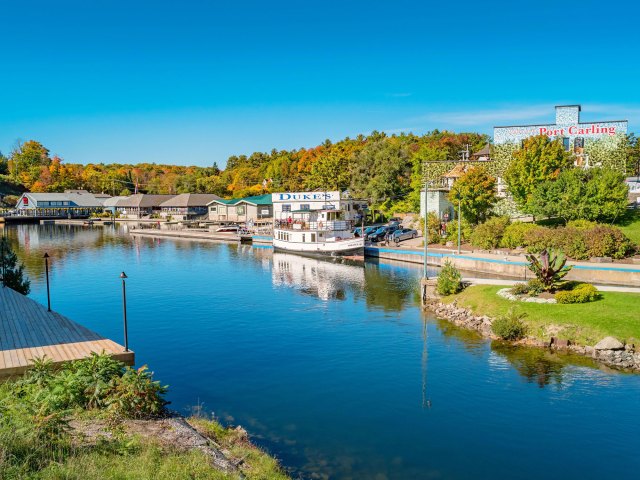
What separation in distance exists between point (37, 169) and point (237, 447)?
195966mm

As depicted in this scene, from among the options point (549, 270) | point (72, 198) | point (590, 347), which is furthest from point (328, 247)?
point (72, 198)

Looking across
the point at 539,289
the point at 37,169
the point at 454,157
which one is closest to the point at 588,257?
the point at 539,289

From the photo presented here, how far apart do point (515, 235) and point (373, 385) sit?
121 feet

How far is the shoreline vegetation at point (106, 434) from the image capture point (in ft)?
39.4

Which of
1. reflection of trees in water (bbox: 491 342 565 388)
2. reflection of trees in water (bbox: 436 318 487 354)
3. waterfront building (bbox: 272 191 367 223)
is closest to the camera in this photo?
reflection of trees in water (bbox: 491 342 565 388)

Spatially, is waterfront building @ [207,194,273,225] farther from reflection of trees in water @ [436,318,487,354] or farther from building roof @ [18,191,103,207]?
reflection of trees in water @ [436,318,487,354]

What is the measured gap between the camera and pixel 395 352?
2847cm

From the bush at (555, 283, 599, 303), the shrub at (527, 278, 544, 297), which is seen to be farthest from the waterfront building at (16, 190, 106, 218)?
the bush at (555, 283, 599, 303)

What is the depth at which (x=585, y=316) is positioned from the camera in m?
28.4

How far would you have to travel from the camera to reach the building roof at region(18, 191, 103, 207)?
15900 cm

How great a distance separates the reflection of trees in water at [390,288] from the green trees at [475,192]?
1542 cm

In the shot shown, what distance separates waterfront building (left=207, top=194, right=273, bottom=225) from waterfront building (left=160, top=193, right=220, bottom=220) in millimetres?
10205

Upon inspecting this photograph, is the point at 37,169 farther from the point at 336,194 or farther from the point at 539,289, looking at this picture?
the point at 539,289

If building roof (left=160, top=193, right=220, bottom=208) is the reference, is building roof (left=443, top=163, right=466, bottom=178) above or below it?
above
